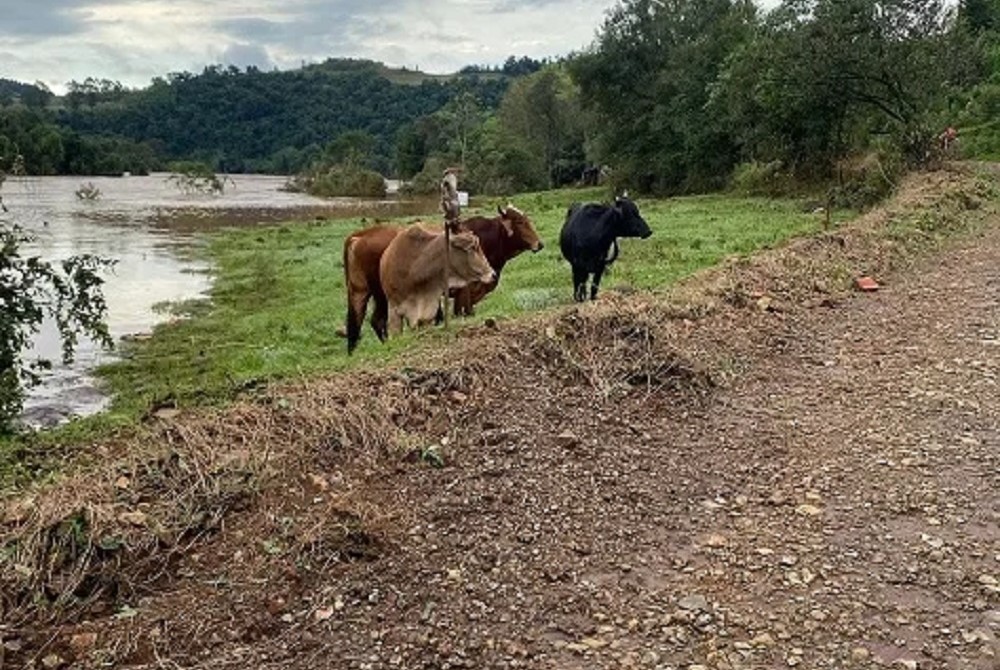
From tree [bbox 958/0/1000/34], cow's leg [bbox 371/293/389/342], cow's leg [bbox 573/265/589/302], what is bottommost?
cow's leg [bbox 371/293/389/342]

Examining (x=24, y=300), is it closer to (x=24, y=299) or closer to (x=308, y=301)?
(x=24, y=299)

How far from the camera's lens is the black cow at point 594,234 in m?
13.6

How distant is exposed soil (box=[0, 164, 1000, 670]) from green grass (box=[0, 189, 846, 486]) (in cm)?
152

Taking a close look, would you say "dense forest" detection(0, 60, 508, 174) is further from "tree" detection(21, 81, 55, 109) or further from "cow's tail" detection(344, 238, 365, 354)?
"cow's tail" detection(344, 238, 365, 354)

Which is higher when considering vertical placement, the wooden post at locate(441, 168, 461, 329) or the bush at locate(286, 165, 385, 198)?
the wooden post at locate(441, 168, 461, 329)

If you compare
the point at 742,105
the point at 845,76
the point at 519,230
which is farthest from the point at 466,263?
the point at 742,105

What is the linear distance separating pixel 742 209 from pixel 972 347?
21.1 m

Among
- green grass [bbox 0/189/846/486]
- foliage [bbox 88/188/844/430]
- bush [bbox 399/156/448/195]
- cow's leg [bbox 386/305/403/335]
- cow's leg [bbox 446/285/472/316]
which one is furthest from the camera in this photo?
bush [bbox 399/156/448/195]

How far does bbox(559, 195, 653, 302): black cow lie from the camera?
13586mm

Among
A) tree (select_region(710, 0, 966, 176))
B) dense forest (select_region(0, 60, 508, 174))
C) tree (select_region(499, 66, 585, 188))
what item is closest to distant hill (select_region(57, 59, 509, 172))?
dense forest (select_region(0, 60, 508, 174))

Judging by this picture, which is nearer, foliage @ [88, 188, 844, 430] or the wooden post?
the wooden post

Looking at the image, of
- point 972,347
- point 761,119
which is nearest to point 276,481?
point 972,347

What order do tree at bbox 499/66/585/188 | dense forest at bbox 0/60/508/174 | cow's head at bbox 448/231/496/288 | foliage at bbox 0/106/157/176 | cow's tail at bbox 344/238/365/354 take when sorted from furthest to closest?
1. dense forest at bbox 0/60/508/174
2. foliage at bbox 0/106/157/176
3. tree at bbox 499/66/585/188
4. cow's tail at bbox 344/238/365/354
5. cow's head at bbox 448/231/496/288

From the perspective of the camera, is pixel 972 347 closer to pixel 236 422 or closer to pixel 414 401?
pixel 414 401
